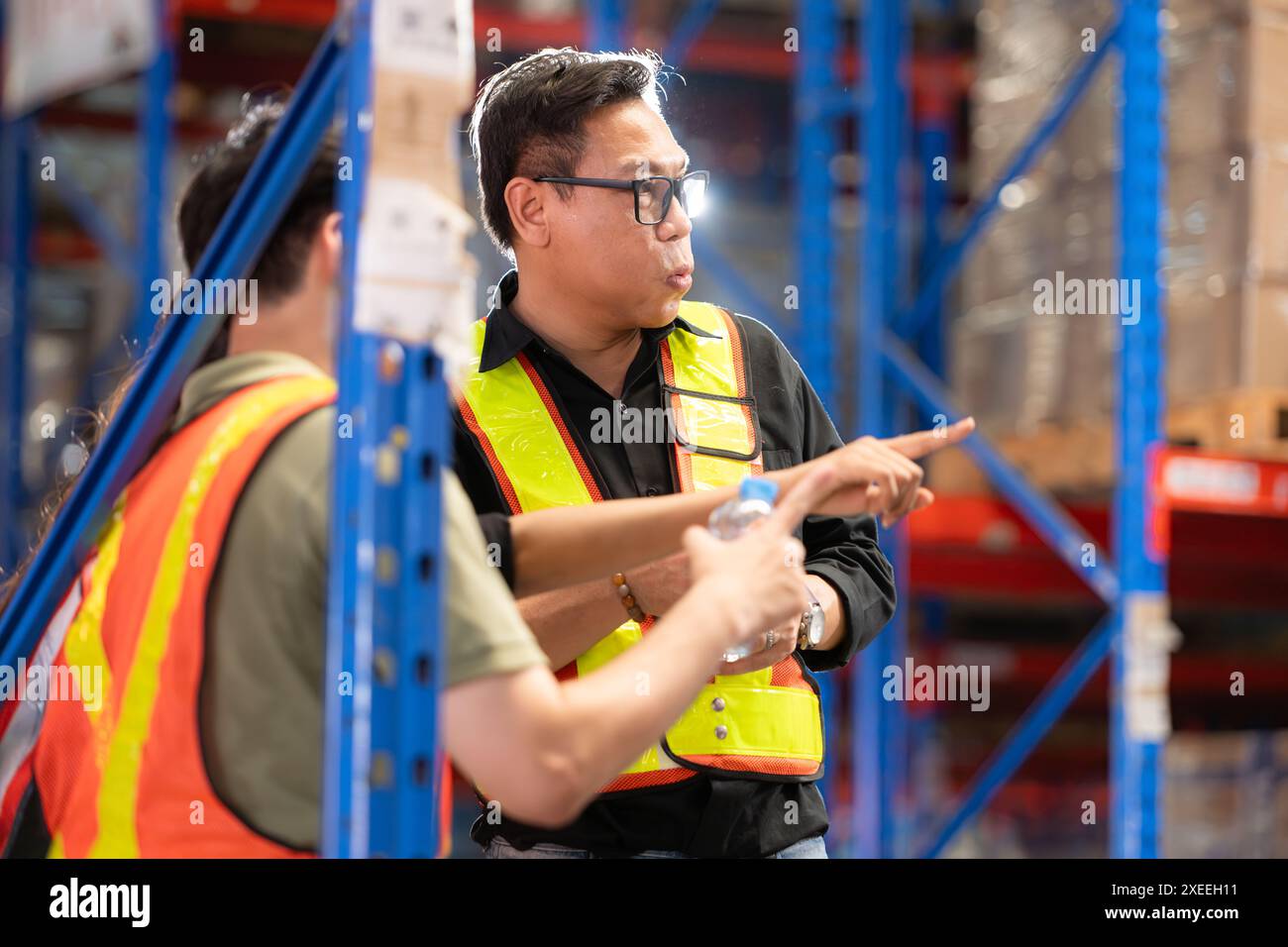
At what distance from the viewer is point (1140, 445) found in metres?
4.74

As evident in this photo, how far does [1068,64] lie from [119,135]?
7.09 metres

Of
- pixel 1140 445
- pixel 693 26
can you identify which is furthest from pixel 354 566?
pixel 693 26

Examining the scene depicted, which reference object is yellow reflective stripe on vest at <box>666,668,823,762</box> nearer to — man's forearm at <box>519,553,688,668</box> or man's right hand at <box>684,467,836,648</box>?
man's forearm at <box>519,553,688,668</box>

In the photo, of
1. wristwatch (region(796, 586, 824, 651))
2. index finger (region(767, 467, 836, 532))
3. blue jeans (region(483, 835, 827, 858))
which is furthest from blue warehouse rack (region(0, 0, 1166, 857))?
wristwatch (region(796, 586, 824, 651))

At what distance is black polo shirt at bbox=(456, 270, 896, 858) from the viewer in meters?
2.38

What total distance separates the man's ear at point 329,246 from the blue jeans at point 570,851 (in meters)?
0.99

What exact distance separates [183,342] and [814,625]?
1.06 metres

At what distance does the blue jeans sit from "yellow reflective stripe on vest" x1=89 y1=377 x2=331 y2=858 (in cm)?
74

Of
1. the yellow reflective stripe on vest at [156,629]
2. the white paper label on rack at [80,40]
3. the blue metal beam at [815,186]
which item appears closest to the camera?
the yellow reflective stripe on vest at [156,629]

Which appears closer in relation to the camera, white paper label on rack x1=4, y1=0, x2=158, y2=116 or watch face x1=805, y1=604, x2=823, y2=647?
watch face x1=805, y1=604, x2=823, y2=647

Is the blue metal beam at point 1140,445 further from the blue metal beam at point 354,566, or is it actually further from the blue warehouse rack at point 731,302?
the blue metal beam at point 354,566

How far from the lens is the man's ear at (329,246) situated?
198cm

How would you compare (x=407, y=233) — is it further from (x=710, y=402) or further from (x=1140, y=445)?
(x=1140, y=445)

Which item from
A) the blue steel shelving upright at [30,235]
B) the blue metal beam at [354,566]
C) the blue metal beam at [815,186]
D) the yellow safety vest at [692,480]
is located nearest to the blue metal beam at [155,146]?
the blue steel shelving upright at [30,235]
